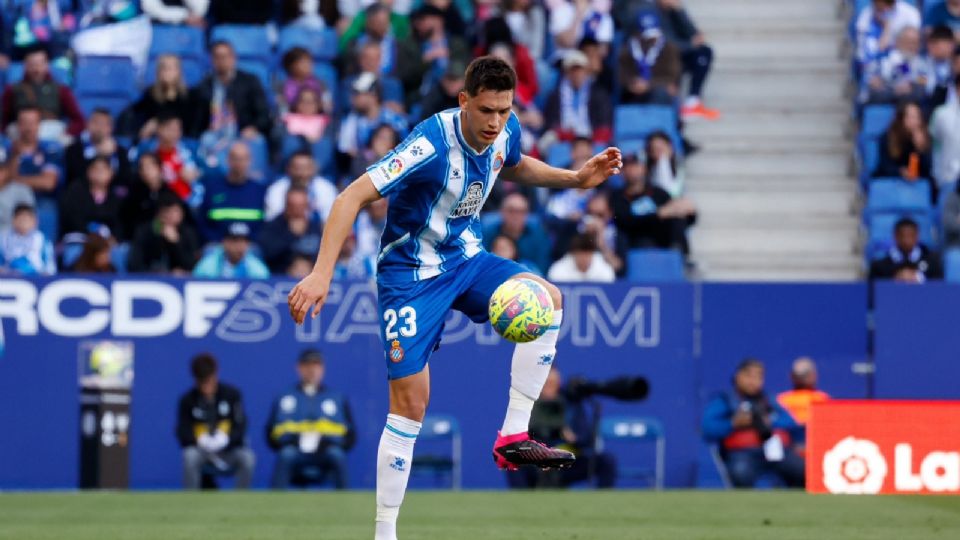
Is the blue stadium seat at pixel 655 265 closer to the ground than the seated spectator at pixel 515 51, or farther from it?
closer to the ground

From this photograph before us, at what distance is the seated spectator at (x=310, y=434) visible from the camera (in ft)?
46.3

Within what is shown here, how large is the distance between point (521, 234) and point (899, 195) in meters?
3.86

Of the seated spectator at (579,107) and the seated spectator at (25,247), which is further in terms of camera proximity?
the seated spectator at (579,107)

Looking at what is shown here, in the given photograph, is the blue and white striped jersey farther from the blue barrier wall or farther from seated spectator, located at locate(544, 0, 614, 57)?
seated spectator, located at locate(544, 0, 614, 57)

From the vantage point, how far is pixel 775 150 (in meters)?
18.0

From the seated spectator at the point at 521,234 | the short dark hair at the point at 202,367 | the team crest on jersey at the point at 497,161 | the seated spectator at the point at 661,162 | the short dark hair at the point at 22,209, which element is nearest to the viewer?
the team crest on jersey at the point at 497,161

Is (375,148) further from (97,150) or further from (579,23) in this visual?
(579,23)

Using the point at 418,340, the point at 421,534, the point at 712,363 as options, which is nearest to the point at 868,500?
the point at 712,363

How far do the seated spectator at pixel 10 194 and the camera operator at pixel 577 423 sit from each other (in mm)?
4944

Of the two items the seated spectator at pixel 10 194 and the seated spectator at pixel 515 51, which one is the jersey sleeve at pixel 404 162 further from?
the seated spectator at pixel 515 51

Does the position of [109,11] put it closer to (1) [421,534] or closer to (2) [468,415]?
(2) [468,415]

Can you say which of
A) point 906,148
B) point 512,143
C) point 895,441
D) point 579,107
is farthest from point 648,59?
point 512,143

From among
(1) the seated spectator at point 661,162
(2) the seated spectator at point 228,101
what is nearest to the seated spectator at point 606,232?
(1) the seated spectator at point 661,162

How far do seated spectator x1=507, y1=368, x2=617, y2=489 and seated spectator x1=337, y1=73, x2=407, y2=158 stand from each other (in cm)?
335
